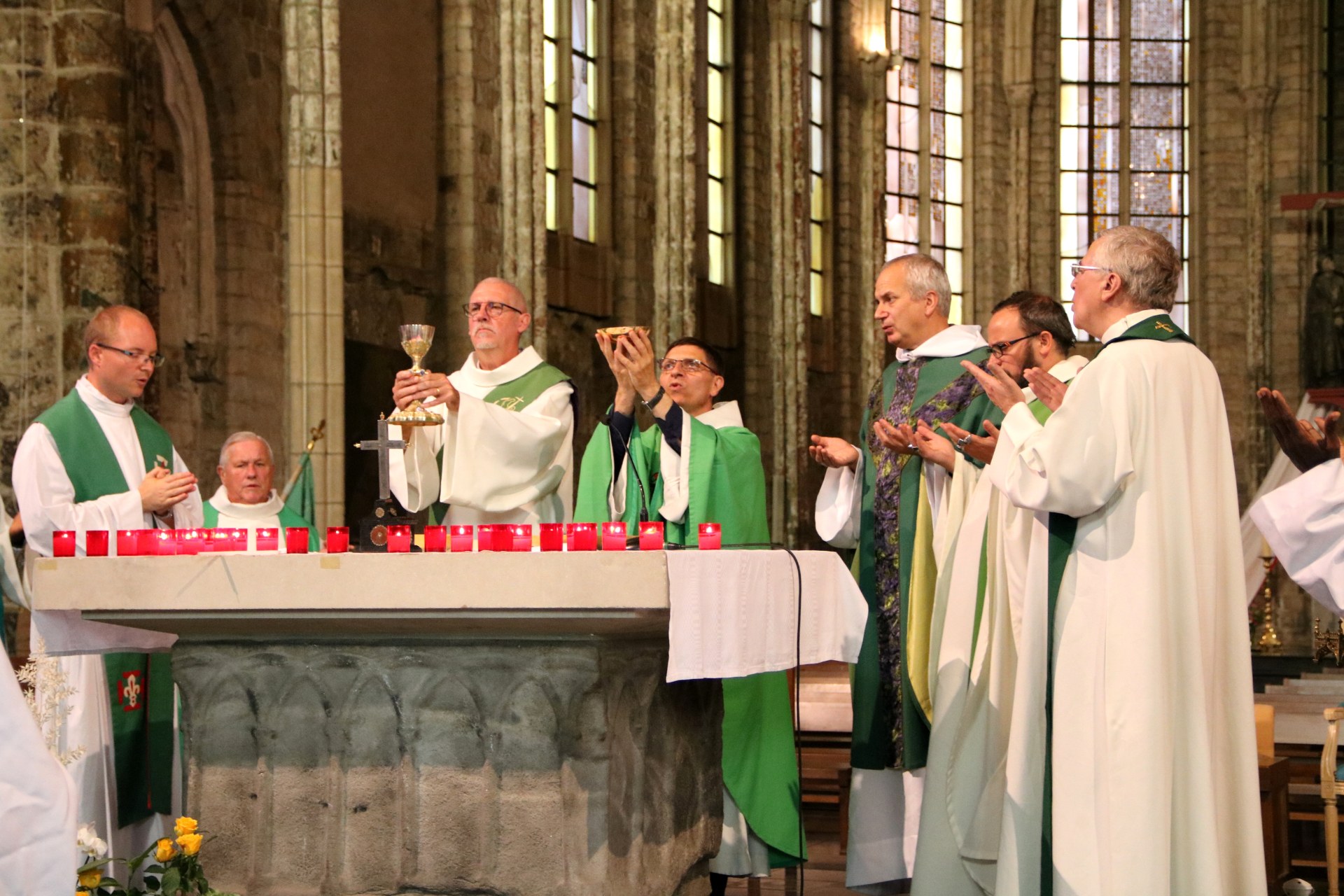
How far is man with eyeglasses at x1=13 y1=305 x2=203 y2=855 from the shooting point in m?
5.44

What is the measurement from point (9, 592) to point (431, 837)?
1873mm

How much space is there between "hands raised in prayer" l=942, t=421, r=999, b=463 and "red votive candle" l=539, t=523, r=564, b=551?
122 cm

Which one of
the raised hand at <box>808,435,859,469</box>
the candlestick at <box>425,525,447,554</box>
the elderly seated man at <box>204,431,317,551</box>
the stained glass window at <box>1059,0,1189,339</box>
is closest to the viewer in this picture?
the candlestick at <box>425,525,447,554</box>

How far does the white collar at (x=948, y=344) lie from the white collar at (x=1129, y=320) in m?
1.24

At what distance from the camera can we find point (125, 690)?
5.70 m

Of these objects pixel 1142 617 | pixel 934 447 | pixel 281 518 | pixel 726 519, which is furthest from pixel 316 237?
pixel 1142 617

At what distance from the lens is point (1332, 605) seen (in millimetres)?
5156

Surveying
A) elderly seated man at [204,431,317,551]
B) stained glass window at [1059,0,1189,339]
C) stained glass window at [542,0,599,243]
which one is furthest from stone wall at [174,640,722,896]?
stained glass window at [1059,0,1189,339]

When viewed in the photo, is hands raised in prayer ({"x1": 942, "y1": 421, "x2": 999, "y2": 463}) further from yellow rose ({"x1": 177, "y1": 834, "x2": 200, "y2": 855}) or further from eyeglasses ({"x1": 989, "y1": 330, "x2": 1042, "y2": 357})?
yellow rose ({"x1": 177, "y1": 834, "x2": 200, "y2": 855})

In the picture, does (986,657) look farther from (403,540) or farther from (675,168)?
(675,168)

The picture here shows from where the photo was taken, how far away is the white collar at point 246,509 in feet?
21.9

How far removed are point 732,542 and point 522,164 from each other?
7536 millimetres

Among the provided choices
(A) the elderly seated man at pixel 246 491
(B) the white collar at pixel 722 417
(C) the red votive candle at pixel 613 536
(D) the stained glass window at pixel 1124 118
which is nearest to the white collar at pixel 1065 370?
(B) the white collar at pixel 722 417

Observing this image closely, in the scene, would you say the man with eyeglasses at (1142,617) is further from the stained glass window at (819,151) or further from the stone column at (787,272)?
the stained glass window at (819,151)
